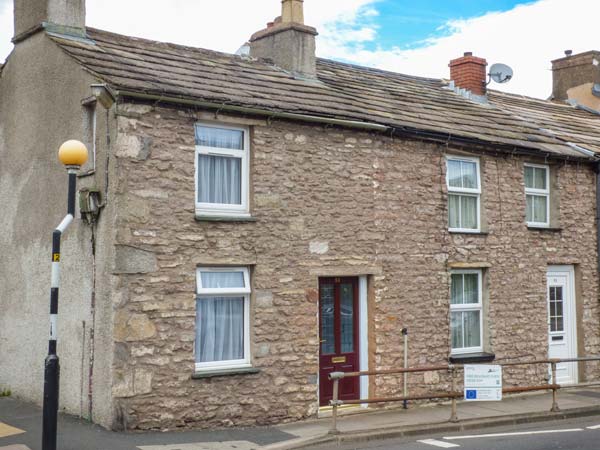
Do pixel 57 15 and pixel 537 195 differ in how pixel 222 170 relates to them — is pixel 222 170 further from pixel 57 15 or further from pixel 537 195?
pixel 537 195

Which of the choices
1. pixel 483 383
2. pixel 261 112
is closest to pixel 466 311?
pixel 483 383

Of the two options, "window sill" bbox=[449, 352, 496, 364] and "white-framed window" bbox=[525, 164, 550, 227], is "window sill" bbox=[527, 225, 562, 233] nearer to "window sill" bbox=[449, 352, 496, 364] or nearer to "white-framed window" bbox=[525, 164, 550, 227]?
"white-framed window" bbox=[525, 164, 550, 227]

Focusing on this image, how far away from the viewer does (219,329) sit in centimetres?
1257

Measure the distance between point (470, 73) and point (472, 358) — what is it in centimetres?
804

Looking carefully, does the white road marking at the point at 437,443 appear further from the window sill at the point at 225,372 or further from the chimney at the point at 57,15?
the chimney at the point at 57,15

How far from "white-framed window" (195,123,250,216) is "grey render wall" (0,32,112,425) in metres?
1.60

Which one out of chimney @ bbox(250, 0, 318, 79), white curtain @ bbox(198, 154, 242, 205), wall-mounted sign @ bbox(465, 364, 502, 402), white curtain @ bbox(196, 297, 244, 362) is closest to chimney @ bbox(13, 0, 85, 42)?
white curtain @ bbox(198, 154, 242, 205)

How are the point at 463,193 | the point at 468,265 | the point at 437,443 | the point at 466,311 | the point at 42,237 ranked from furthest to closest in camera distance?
1. the point at 463,193
2. the point at 466,311
3. the point at 468,265
4. the point at 42,237
5. the point at 437,443

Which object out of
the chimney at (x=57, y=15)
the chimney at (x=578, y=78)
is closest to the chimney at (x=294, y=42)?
the chimney at (x=57, y=15)

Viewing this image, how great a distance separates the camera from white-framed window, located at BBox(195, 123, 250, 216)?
12586 millimetres

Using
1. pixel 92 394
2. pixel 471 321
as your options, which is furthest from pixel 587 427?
pixel 92 394

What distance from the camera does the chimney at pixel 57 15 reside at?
13.6m

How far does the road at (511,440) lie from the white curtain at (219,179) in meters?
4.30

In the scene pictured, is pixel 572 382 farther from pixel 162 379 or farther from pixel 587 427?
pixel 162 379
